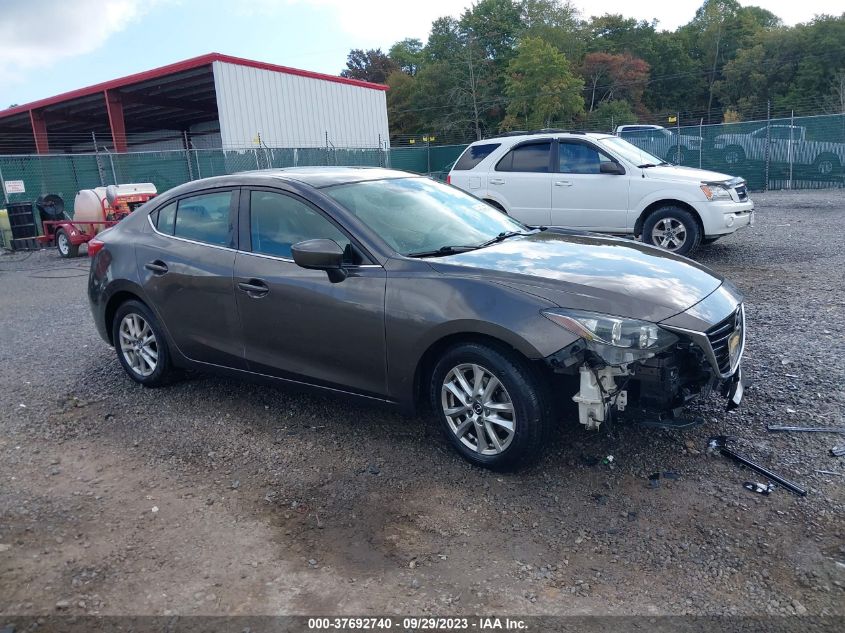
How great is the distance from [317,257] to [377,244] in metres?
0.39

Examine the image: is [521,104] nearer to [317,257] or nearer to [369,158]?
[369,158]

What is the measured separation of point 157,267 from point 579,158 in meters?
7.05

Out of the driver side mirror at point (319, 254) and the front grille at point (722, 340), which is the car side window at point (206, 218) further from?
the front grille at point (722, 340)

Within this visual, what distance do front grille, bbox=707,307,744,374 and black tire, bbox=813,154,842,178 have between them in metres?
18.8

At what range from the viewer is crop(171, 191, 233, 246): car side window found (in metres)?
4.66

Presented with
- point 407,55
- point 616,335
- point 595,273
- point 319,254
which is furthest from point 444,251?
point 407,55

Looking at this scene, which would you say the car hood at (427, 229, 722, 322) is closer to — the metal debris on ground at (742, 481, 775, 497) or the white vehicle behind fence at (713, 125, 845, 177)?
the metal debris on ground at (742, 481, 775, 497)

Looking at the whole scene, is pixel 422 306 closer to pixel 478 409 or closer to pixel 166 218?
pixel 478 409

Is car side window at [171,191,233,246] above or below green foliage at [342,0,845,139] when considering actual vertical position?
below

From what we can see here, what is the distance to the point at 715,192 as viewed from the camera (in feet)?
30.7

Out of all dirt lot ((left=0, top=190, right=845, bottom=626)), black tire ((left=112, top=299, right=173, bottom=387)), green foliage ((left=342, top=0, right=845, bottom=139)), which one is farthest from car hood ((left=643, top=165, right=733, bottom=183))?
green foliage ((left=342, top=0, right=845, bottom=139))

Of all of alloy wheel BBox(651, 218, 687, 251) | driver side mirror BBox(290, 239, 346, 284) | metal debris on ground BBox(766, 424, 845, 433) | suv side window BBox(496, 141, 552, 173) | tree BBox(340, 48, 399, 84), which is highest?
tree BBox(340, 48, 399, 84)

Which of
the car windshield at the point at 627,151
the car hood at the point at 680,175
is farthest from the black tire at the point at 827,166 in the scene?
the car hood at the point at 680,175

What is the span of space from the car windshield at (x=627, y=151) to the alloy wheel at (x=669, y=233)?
100cm
